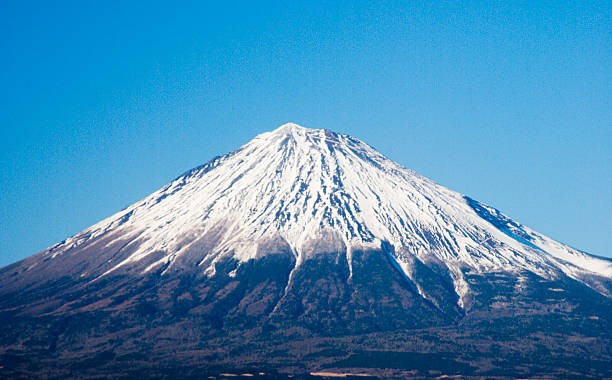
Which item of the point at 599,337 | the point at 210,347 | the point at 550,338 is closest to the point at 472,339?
the point at 550,338

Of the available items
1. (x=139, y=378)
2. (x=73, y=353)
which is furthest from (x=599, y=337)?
(x=73, y=353)

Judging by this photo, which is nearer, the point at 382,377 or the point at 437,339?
Answer: the point at 382,377

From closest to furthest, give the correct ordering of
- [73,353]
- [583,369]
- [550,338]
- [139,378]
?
[139,378], [583,369], [73,353], [550,338]

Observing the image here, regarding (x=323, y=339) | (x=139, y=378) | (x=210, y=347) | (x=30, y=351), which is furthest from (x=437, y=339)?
(x=30, y=351)

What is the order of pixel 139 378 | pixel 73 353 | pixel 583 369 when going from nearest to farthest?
1. pixel 139 378
2. pixel 583 369
3. pixel 73 353

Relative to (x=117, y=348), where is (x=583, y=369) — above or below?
below

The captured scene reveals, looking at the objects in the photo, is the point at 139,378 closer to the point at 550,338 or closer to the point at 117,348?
the point at 117,348

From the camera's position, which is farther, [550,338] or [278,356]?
[550,338]

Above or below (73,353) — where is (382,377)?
below

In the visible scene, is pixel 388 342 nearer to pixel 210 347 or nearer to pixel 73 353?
pixel 210 347

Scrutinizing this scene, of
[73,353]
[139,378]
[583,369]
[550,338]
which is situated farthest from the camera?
[550,338]
